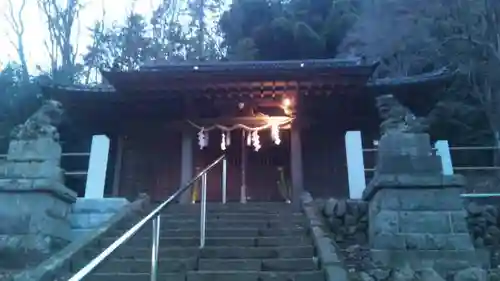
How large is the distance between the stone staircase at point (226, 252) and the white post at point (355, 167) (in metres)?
1.46

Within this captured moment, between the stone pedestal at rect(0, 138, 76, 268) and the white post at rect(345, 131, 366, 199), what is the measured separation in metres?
4.83

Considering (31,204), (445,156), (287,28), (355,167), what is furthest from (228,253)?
(287,28)

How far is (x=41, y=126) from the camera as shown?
823 centimetres

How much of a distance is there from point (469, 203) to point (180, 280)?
5909 mm

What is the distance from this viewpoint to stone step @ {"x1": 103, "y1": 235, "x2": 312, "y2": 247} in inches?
267

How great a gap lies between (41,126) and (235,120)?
5017 mm

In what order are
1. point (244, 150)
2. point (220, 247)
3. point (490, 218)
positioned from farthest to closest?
point (244, 150) → point (490, 218) → point (220, 247)

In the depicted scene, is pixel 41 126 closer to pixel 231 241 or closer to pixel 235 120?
pixel 231 241

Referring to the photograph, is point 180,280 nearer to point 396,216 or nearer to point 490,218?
point 396,216

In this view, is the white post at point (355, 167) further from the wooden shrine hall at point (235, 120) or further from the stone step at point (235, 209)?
the wooden shrine hall at point (235, 120)

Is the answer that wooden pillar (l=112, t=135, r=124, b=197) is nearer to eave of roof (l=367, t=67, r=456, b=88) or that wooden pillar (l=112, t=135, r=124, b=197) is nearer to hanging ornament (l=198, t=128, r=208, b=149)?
hanging ornament (l=198, t=128, r=208, b=149)

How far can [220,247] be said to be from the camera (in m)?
6.54

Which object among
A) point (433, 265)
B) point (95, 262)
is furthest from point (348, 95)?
point (95, 262)

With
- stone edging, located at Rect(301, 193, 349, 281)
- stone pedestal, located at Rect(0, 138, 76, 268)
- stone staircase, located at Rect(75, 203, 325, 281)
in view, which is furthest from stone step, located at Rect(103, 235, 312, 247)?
stone pedestal, located at Rect(0, 138, 76, 268)
